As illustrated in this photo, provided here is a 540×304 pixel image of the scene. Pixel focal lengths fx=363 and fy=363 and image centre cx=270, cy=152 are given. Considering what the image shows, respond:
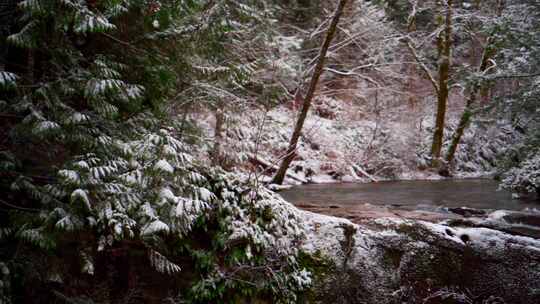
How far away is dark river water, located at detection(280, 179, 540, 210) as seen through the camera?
25.0ft

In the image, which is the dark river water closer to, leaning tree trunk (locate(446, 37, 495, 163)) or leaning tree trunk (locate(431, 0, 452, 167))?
leaning tree trunk (locate(446, 37, 495, 163))

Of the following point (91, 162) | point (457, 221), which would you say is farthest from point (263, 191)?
point (457, 221)

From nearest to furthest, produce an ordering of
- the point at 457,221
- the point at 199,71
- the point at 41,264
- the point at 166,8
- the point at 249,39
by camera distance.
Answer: the point at 41,264
the point at 166,8
the point at 457,221
the point at 199,71
the point at 249,39

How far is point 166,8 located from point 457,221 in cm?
523

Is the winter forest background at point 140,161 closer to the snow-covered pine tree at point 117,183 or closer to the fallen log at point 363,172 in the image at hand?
the snow-covered pine tree at point 117,183

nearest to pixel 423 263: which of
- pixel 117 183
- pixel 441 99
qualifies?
pixel 117 183

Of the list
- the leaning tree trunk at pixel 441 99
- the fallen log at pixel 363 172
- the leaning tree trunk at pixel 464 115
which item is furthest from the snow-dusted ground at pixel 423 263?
the leaning tree trunk at pixel 441 99

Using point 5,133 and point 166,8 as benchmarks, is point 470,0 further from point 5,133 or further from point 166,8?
point 5,133

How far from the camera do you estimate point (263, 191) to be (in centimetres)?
502

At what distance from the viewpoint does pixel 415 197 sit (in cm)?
881

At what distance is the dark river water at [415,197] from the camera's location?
761 centimetres

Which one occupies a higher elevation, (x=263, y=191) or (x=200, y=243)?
(x=263, y=191)

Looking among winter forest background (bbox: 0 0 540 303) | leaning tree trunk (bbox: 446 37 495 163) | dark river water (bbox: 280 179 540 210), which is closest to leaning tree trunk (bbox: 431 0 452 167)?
leaning tree trunk (bbox: 446 37 495 163)

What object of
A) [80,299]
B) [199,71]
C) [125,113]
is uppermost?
[199,71]
